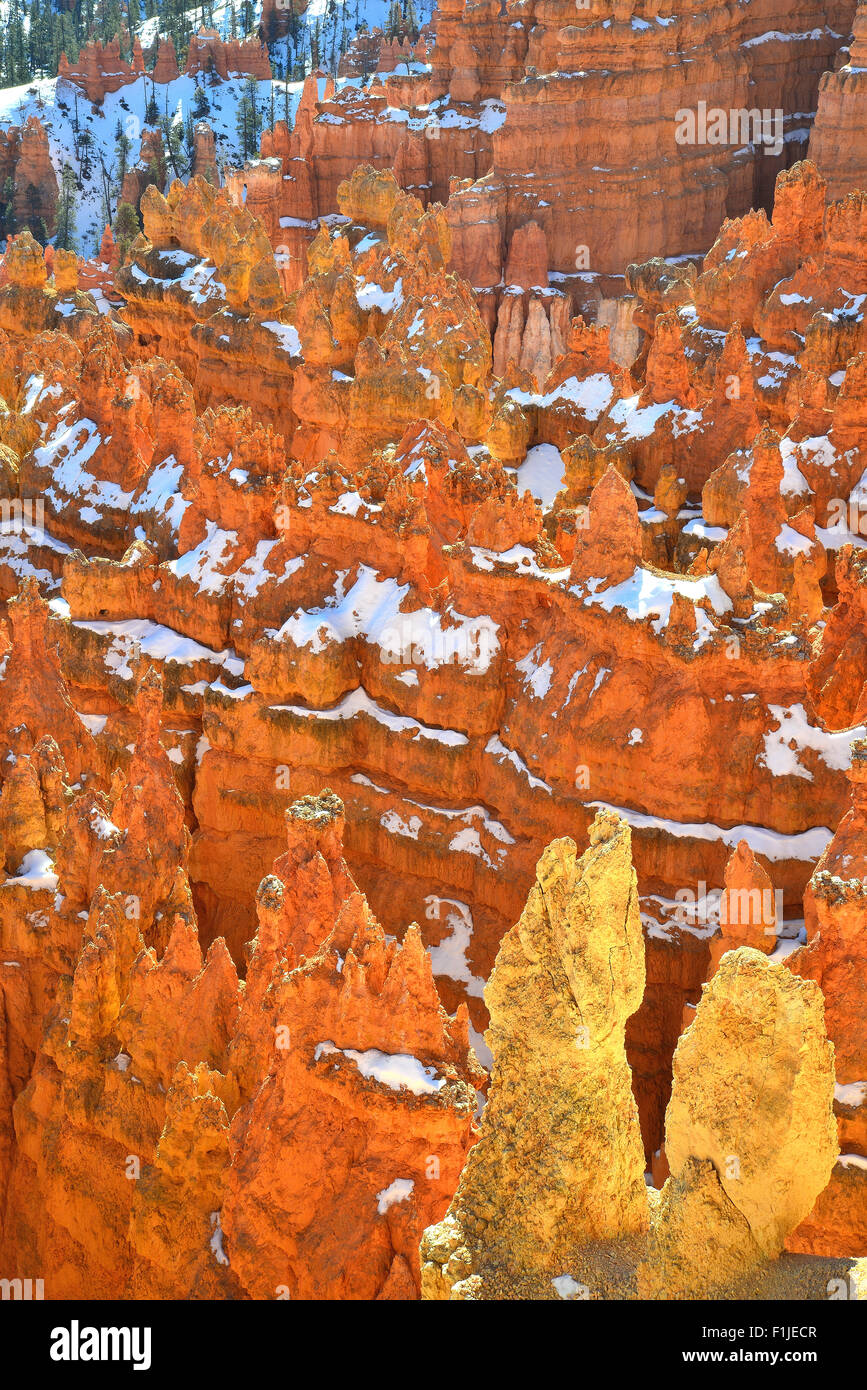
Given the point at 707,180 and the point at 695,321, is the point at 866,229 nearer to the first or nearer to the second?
the point at 695,321

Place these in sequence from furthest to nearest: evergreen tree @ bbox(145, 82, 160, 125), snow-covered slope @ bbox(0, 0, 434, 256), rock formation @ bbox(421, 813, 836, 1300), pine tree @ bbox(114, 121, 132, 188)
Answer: evergreen tree @ bbox(145, 82, 160, 125), snow-covered slope @ bbox(0, 0, 434, 256), pine tree @ bbox(114, 121, 132, 188), rock formation @ bbox(421, 813, 836, 1300)

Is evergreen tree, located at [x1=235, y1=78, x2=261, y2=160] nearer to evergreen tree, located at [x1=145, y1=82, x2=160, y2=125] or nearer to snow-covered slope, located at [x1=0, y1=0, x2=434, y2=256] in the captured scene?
snow-covered slope, located at [x1=0, y1=0, x2=434, y2=256]

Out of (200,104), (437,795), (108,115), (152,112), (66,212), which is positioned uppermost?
(200,104)

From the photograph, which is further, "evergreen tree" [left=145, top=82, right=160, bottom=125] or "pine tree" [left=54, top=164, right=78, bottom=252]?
"evergreen tree" [left=145, top=82, right=160, bottom=125]

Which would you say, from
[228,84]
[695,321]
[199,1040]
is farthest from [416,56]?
[199,1040]

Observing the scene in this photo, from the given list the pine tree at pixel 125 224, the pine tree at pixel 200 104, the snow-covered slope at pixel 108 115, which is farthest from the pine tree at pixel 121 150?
the pine tree at pixel 125 224

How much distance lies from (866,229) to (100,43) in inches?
3002

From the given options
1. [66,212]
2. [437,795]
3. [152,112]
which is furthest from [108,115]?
[437,795]

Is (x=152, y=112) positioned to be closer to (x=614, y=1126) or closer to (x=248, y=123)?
(x=248, y=123)

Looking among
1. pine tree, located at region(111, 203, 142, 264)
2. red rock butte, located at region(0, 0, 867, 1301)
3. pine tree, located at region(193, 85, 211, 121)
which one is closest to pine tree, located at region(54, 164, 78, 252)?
pine tree, located at region(111, 203, 142, 264)

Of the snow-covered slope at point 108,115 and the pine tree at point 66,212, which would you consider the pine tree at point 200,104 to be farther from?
the pine tree at point 66,212

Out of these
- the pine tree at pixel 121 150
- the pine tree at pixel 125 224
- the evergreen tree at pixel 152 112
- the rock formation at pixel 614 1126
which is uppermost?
the evergreen tree at pixel 152 112

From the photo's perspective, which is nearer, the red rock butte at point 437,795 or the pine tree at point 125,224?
the red rock butte at point 437,795

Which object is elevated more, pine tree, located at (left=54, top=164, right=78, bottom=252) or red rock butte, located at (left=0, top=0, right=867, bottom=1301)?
pine tree, located at (left=54, top=164, right=78, bottom=252)
